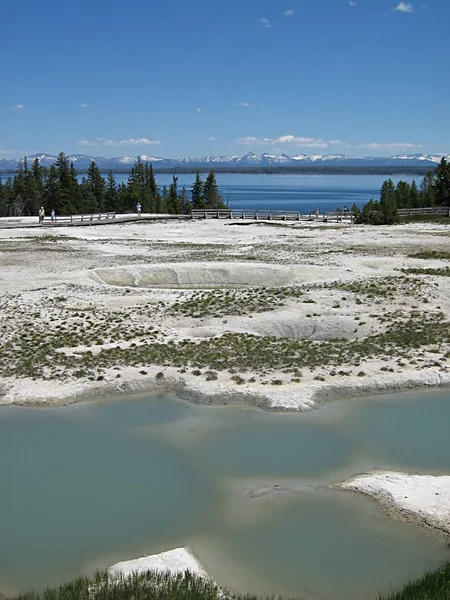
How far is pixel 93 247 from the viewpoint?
54.3 m

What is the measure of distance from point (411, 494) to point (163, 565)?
5.77m

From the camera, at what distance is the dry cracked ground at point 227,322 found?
2089 centimetres

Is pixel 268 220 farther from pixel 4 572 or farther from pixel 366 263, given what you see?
pixel 4 572

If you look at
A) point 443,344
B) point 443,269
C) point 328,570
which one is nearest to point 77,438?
point 328,570

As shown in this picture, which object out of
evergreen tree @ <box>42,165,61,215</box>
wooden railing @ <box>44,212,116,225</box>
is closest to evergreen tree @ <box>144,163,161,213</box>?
evergreen tree @ <box>42,165,61,215</box>

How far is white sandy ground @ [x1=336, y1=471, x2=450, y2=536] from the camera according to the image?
1274 cm

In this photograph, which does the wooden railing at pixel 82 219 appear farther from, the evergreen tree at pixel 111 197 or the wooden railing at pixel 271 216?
the evergreen tree at pixel 111 197

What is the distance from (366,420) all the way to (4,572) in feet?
35.8

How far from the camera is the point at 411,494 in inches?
531

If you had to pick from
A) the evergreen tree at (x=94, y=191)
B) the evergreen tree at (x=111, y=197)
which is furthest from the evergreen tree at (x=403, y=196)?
the evergreen tree at (x=94, y=191)

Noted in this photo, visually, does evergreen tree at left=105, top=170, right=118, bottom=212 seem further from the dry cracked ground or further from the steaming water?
the steaming water

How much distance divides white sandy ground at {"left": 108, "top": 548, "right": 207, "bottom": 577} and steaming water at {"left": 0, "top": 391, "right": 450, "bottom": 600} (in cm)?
32

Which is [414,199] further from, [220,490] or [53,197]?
[220,490]

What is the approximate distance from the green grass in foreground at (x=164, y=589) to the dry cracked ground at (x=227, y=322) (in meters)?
8.91
